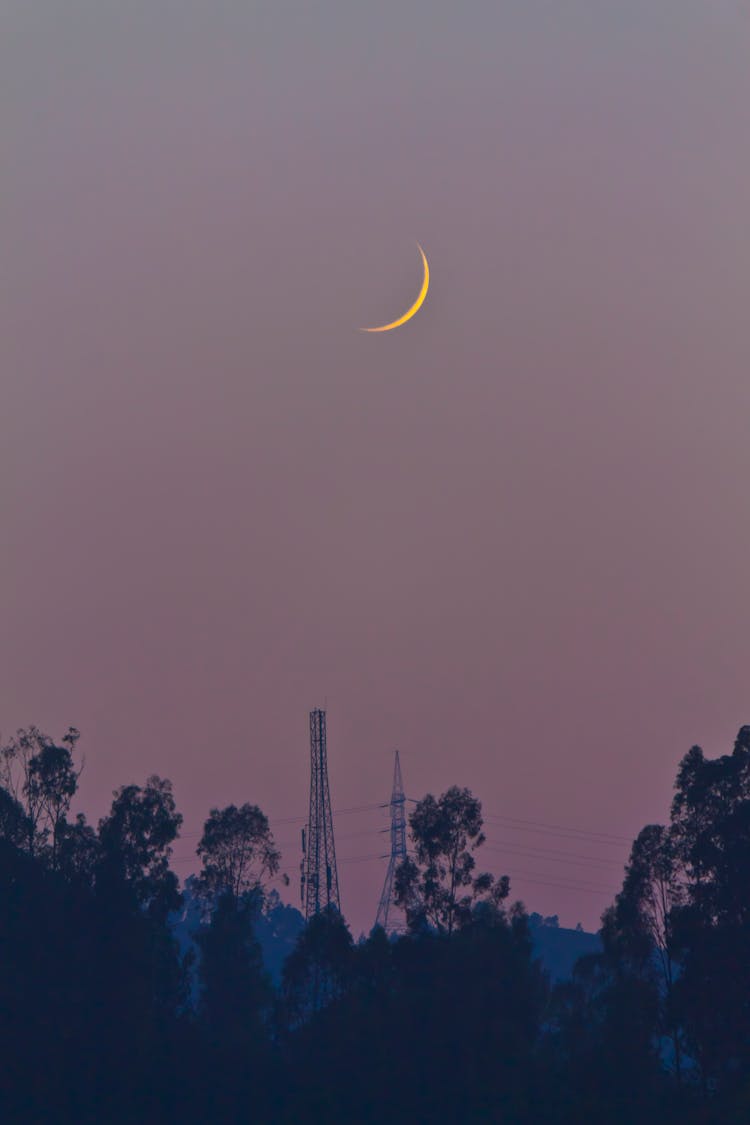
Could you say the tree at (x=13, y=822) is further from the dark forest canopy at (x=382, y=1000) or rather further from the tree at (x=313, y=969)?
the tree at (x=313, y=969)

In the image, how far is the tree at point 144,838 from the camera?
98188mm

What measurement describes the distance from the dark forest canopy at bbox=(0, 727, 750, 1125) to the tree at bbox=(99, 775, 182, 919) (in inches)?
6.6

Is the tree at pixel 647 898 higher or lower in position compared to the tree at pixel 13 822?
lower

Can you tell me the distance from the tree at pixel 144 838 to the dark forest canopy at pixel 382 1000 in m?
0.17

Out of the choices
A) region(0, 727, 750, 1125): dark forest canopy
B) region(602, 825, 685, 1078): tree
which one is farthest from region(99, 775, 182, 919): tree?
region(602, 825, 685, 1078): tree

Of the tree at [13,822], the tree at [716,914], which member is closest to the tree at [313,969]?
the tree at [13,822]

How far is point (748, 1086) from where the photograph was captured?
62750 millimetres

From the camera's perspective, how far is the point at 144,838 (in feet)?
332

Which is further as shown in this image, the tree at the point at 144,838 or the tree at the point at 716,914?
the tree at the point at 144,838

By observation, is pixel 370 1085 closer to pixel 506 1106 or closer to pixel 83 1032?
pixel 506 1106

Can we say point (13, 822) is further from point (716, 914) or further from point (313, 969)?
point (716, 914)

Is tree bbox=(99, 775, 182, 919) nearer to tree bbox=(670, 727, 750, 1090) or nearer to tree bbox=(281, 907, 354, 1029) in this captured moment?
tree bbox=(281, 907, 354, 1029)

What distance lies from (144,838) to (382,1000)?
77.7 feet

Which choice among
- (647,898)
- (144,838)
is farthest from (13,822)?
(647,898)
